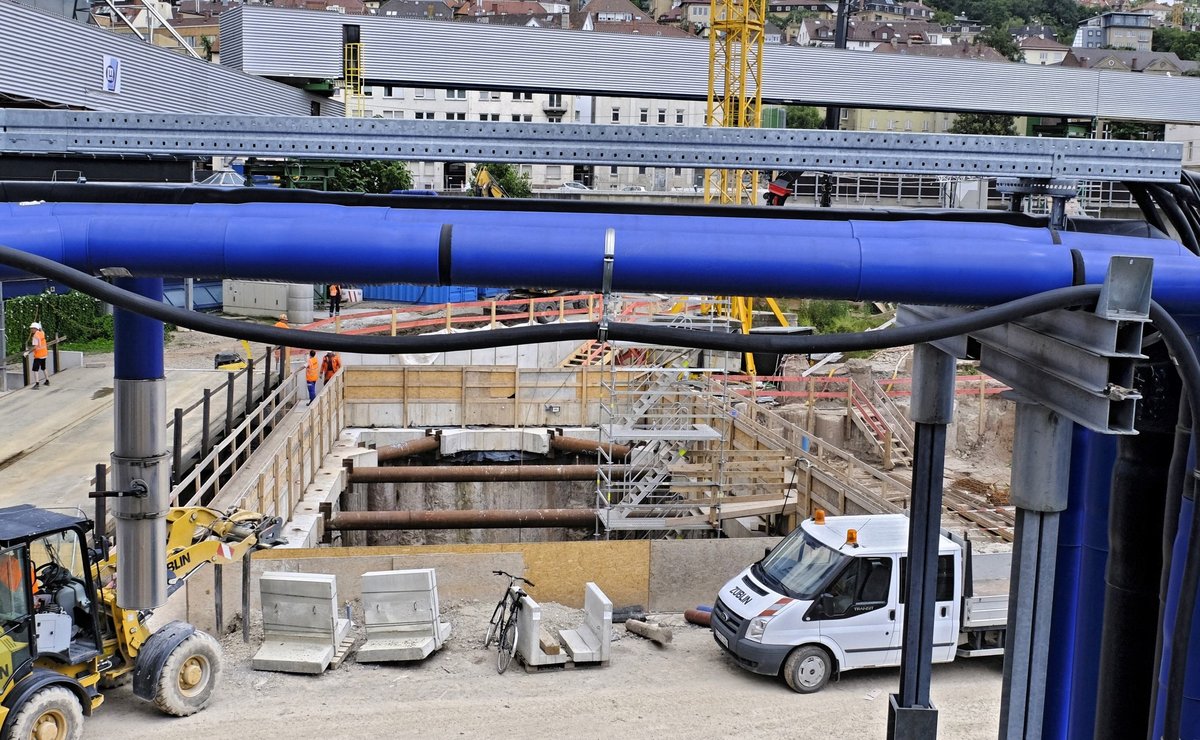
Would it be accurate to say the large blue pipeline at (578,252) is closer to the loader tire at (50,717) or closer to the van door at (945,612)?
the loader tire at (50,717)

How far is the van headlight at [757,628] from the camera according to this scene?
1395 cm

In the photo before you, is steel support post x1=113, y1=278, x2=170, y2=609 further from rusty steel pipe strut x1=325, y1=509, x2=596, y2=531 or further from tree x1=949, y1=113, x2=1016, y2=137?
tree x1=949, y1=113, x2=1016, y2=137

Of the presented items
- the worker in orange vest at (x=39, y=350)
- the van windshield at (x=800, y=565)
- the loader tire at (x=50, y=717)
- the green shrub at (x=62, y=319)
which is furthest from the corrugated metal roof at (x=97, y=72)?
the van windshield at (x=800, y=565)

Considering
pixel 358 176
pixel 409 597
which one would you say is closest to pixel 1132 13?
pixel 358 176

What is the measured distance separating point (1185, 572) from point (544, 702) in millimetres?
9197

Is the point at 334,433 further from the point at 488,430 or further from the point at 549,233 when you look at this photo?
the point at 549,233

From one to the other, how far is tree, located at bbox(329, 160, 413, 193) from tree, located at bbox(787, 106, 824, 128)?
42.4 metres

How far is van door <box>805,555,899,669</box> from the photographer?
14070 millimetres

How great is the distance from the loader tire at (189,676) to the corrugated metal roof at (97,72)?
16531 millimetres

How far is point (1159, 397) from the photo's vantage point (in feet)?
20.4

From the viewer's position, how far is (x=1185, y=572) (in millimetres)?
5414

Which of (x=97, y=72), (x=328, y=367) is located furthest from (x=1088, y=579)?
(x=97, y=72)

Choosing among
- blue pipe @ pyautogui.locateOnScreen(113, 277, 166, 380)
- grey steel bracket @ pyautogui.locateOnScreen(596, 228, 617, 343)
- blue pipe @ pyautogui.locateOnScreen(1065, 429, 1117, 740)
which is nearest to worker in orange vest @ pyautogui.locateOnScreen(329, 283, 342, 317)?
blue pipe @ pyautogui.locateOnScreen(113, 277, 166, 380)

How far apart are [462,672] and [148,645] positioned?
12.2 feet
